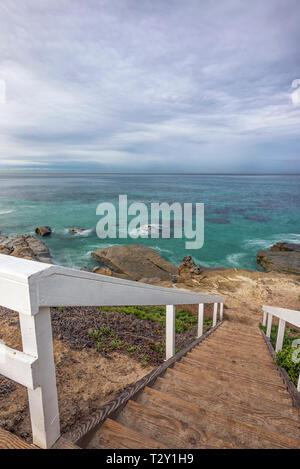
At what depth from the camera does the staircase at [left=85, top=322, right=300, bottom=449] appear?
1.78m

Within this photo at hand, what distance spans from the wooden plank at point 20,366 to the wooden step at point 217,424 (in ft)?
4.69

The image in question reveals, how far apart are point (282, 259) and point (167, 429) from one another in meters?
21.6

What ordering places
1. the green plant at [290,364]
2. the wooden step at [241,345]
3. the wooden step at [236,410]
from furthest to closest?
the wooden step at [241,345] → the green plant at [290,364] → the wooden step at [236,410]

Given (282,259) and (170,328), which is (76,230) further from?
(170,328)

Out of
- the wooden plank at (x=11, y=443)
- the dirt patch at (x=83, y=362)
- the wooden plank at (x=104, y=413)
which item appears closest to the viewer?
the wooden plank at (x=11, y=443)

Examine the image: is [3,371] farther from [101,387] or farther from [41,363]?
[101,387]

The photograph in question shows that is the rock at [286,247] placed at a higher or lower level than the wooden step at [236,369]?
lower

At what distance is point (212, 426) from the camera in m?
2.05

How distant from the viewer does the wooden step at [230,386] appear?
2791 mm

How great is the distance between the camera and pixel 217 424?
2.07 m

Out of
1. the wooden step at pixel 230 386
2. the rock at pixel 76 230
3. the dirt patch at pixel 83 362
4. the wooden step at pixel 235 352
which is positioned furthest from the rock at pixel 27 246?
the wooden step at pixel 230 386

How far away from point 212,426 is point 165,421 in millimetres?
411

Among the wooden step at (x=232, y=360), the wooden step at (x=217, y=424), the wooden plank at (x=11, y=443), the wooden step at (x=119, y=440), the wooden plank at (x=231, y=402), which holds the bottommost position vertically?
the wooden step at (x=232, y=360)

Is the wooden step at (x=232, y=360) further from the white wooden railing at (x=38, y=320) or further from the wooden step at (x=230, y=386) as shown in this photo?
the white wooden railing at (x=38, y=320)
